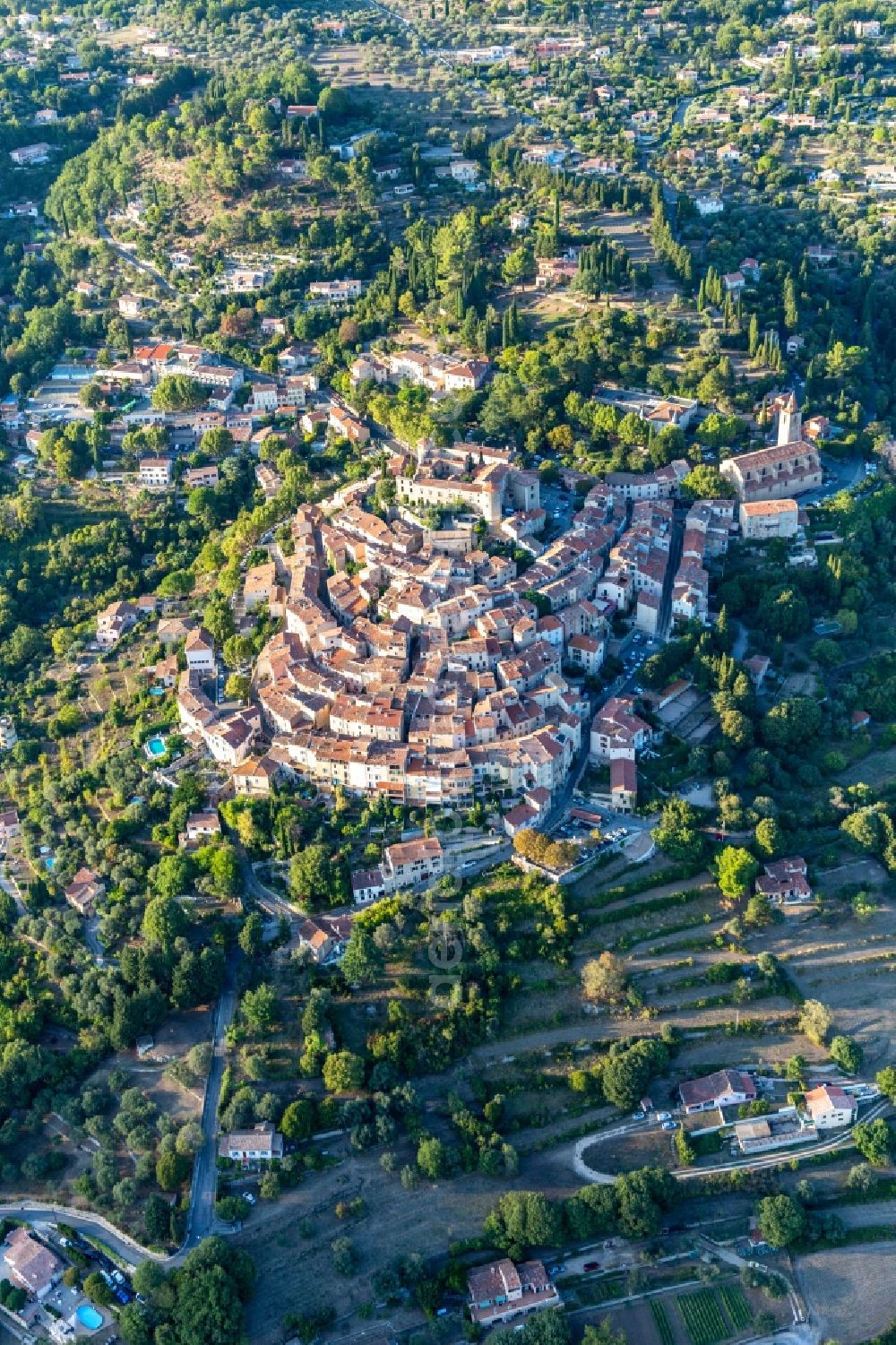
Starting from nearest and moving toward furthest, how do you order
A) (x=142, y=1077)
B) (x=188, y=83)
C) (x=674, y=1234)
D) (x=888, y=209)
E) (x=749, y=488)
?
(x=674, y=1234)
(x=142, y=1077)
(x=749, y=488)
(x=888, y=209)
(x=188, y=83)

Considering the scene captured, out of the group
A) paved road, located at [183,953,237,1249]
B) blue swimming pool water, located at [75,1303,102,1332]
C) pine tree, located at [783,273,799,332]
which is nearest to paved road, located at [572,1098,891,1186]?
paved road, located at [183,953,237,1249]

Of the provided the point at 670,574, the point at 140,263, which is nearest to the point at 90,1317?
the point at 670,574

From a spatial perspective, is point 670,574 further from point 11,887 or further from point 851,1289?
point 11,887

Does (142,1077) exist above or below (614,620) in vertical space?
below

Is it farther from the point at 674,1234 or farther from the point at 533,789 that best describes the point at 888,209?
the point at 674,1234

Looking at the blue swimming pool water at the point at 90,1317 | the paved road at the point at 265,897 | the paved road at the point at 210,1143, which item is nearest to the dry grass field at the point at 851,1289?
the paved road at the point at 210,1143

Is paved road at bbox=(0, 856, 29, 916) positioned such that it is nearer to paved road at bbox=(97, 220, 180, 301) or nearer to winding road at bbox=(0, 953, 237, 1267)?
winding road at bbox=(0, 953, 237, 1267)

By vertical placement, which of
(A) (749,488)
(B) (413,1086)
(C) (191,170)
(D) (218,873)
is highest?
(C) (191,170)

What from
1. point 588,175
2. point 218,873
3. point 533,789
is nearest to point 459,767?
point 533,789
